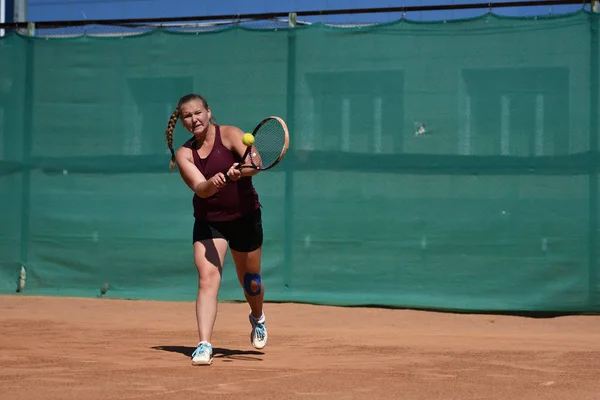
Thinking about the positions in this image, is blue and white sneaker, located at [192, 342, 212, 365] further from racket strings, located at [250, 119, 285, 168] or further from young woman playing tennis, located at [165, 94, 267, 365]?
racket strings, located at [250, 119, 285, 168]

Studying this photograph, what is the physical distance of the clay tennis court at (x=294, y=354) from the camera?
15.5 ft

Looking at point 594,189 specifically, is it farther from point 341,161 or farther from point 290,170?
point 290,170

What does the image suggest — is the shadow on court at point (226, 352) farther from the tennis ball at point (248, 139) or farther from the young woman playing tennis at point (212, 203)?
the tennis ball at point (248, 139)

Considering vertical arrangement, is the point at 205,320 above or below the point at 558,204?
below

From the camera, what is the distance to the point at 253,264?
6066 mm

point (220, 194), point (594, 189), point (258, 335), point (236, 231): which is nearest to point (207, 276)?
point (236, 231)

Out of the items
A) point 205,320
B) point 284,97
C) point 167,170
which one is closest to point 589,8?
point 284,97

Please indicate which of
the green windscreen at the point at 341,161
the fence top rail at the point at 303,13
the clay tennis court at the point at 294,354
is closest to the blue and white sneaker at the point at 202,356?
the clay tennis court at the point at 294,354

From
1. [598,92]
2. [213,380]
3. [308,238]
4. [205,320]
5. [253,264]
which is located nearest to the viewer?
[213,380]

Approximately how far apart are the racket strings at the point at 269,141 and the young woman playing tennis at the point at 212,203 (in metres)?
0.22

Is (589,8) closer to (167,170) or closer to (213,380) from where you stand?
(167,170)

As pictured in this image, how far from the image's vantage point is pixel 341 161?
8.84 metres

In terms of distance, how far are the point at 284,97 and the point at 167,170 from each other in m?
1.22

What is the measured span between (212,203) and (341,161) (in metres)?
3.11
